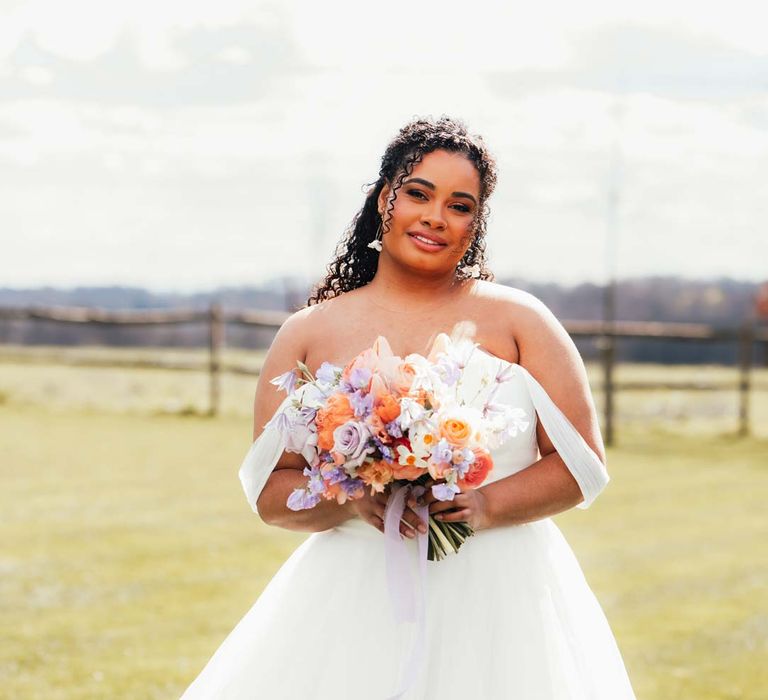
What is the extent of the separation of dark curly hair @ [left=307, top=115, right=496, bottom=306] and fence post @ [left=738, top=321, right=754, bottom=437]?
15303 millimetres

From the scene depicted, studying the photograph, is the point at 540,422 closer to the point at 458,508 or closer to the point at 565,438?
the point at 565,438

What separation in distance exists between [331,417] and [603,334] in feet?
50.4

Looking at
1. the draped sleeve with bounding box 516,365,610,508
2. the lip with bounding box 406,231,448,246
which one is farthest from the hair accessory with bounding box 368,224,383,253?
the draped sleeve with bounding box 516,365,610,508

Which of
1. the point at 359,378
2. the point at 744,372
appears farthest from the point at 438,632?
the point at 744,372

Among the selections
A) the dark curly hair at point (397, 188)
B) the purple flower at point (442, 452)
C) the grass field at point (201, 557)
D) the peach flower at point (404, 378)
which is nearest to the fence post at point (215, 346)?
the grass field at point (201, 557)

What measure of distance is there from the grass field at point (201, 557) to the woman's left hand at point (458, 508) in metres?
3.42

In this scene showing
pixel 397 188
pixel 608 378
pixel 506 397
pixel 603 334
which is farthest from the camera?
pixel 603 334

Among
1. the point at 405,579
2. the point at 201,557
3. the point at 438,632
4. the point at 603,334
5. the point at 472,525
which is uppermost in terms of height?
the point at 472,525

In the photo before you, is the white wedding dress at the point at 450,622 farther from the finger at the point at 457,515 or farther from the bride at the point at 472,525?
the finger at the point at 457,515

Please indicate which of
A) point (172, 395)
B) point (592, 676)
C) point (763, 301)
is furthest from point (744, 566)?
point (763, 301)

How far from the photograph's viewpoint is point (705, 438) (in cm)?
1769

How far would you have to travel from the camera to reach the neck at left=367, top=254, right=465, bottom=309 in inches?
128

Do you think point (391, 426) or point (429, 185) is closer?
point (391, 426)

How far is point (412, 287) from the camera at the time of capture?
3262 millimetres
